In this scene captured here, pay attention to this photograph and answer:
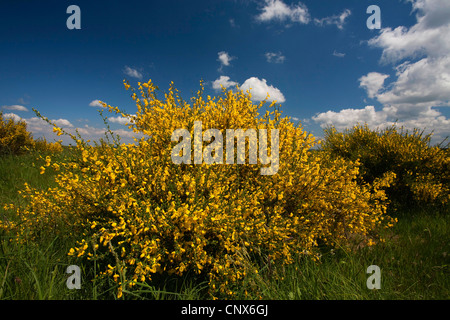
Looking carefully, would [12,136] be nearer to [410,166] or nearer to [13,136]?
[13,136]

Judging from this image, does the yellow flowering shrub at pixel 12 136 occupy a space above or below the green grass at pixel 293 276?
above

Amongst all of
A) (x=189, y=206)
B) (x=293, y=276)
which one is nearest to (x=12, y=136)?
(x=189, y=206)

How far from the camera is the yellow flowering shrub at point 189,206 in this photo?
190 centimetres

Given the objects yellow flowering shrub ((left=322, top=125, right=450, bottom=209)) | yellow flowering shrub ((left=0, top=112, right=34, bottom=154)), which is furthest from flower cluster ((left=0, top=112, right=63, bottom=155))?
yellow flowering shrub ((left=322, top=125, right=450, bottom=209))

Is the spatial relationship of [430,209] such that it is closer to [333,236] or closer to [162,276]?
[333,236]

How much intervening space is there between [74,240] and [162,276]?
1075 millimetres

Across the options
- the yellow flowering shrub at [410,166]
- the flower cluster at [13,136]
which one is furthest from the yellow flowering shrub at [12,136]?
the yellow flowering shrub at [410,166]

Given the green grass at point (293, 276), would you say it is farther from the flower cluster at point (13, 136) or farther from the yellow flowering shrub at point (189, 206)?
the flower cluster at point (13, 136)

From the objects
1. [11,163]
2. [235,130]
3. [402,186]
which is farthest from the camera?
[11,163]

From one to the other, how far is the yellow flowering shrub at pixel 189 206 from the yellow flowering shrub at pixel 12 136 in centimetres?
895

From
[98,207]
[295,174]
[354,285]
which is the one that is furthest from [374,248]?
[98,207]

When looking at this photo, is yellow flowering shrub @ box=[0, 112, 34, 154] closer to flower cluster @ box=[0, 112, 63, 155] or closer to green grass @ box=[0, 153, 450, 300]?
flower cluster @ box=[0, 112, 63, 155]

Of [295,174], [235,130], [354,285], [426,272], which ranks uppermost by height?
[235,130]
